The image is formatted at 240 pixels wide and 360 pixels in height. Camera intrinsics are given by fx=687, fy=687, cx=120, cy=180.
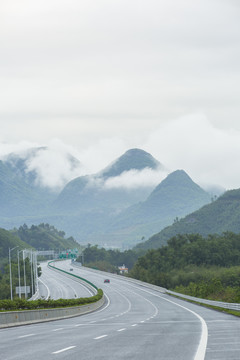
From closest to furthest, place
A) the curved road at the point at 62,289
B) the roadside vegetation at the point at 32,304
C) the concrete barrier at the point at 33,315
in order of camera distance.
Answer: the concrete barrier at the point at 33,315 → the roadside vegetation at the point at 32,304 → the curved road at the point at 62,289

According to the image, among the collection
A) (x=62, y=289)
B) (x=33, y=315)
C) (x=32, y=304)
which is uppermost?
(x=62, y=289)

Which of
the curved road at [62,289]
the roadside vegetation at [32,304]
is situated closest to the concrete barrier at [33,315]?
the roadside vegetation at [32,304]

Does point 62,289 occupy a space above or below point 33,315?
above

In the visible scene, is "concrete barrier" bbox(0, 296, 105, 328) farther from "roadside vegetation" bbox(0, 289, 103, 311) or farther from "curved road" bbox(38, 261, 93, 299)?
"curved road" bbox(38, 261, 93, 299)

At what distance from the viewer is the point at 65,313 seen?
201ft

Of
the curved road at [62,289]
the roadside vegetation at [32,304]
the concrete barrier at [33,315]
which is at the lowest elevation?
the concrete barrier at [33,315]

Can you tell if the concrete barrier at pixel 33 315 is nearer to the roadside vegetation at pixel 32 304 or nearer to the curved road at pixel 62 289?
the roadside vegetation at pixel 32 304

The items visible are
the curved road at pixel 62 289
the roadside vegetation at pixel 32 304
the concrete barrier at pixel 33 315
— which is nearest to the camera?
the concrete barrier at pixel 33 315

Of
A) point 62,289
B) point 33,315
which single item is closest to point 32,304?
point 33,315

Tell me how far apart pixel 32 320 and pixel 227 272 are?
14346 cm

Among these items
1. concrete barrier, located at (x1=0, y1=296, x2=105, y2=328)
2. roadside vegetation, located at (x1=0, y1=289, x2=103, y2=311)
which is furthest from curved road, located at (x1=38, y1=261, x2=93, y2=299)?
concrete barrier, located at (x1=0, y1=296, x2=105, y2=328)

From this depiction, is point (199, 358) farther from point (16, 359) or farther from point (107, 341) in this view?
point (107, 341)

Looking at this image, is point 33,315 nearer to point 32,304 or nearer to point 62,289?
point 32,304

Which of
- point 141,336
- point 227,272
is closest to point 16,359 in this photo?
point 141,336
